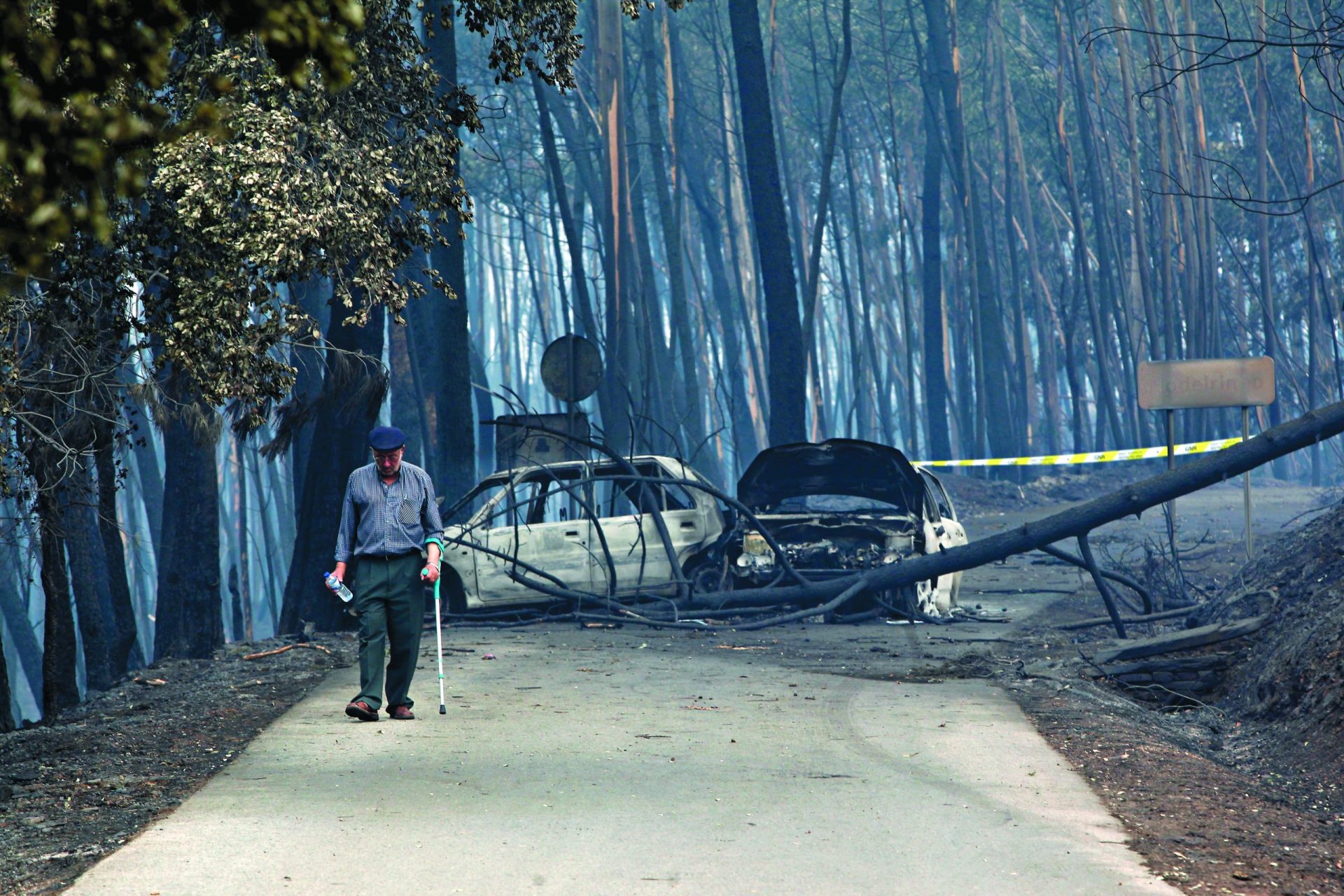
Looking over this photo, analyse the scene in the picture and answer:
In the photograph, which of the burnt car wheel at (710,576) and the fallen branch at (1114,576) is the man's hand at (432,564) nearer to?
the fallen branch at (1114,576)

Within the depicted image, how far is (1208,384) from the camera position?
15.1m

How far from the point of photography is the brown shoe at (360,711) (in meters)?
8.63

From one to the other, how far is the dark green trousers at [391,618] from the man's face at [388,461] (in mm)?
519

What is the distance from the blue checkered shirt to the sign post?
857 cm

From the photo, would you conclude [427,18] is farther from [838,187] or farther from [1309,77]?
[838,187]

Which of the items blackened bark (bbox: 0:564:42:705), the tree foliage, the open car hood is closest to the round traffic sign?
the open car hood

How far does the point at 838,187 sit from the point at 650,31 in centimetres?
2221

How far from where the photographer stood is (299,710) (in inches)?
360

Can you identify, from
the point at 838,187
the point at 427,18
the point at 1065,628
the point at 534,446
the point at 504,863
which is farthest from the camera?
the point at 838,187

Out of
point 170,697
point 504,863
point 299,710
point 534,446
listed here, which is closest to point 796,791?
point 504,863

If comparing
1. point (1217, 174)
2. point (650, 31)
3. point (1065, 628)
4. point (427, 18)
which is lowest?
point (1065, 628)

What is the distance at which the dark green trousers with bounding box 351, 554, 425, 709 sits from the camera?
8.77 m

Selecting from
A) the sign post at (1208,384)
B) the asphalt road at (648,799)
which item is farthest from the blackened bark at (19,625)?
the sign post at (1208,384)

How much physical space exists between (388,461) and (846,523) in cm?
755
